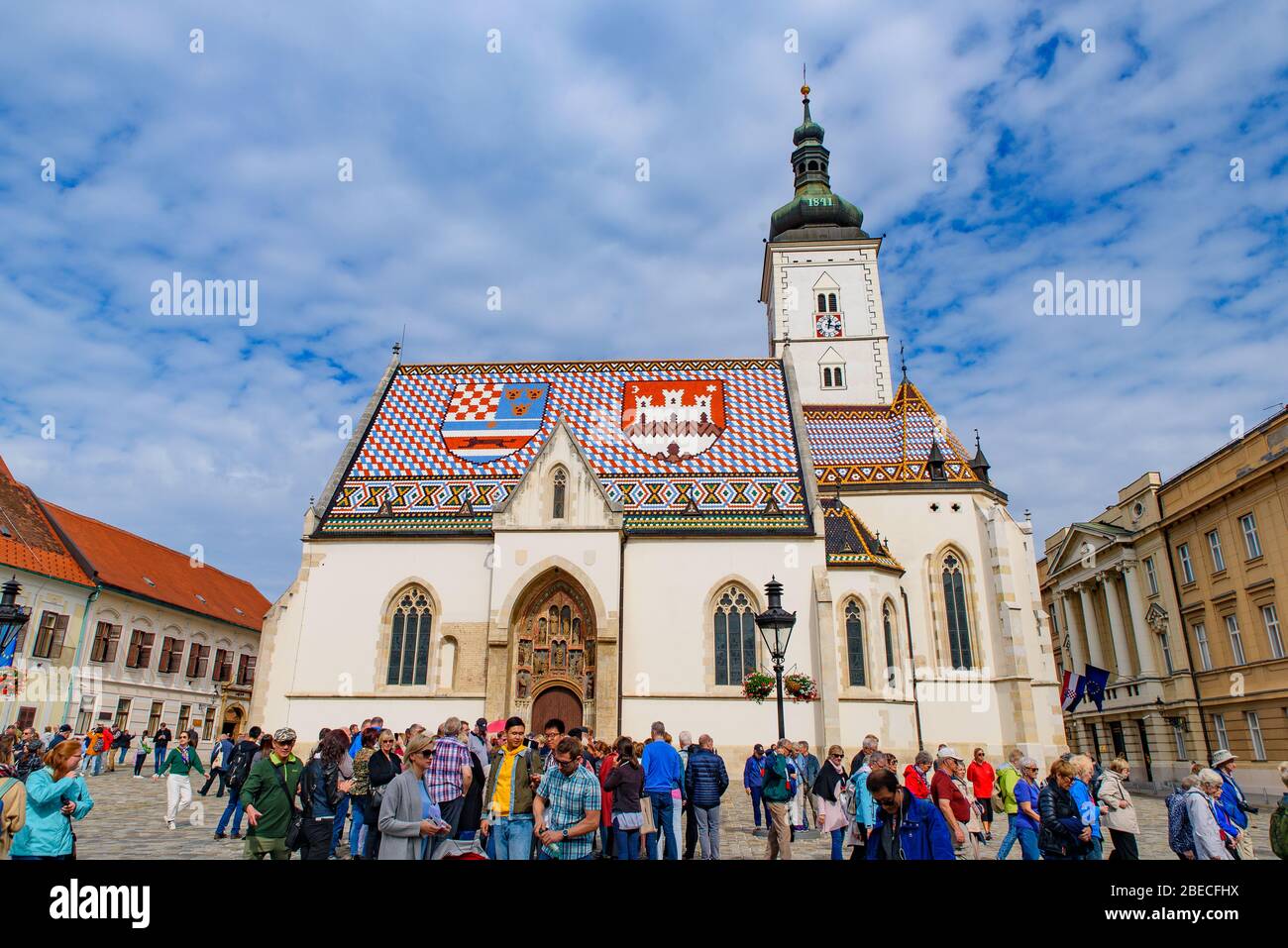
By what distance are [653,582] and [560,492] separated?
415cm

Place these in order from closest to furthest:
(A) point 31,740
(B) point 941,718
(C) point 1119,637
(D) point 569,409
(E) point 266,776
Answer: (E) point 266,776 < (A) point 31,740 < (B) point 941,718 < (D) point 569,409 < (C) point 1119,637

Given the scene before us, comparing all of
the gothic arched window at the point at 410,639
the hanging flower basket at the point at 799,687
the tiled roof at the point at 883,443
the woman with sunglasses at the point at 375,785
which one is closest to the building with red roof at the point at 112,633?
the gothic arched window at the point at 410,639

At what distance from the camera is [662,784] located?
996 centimetres

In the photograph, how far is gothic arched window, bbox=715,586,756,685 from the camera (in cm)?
2394

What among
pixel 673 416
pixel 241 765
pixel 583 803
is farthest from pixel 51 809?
pixel 673 416

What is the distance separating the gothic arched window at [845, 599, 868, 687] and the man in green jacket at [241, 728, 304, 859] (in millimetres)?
19543

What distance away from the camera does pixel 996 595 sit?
1059 inches

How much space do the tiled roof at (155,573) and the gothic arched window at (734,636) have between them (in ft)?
90.0

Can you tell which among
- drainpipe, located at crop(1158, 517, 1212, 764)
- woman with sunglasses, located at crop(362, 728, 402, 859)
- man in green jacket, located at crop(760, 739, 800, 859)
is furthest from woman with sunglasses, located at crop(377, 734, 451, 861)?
drainpipe, located at crop(1158, 517, 1212, 764)

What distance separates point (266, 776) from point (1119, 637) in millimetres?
37752

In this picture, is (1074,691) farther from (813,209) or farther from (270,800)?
(270,800)

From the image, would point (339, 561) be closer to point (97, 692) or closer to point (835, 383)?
point (97, 692)

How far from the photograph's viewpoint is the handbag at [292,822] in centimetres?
786
